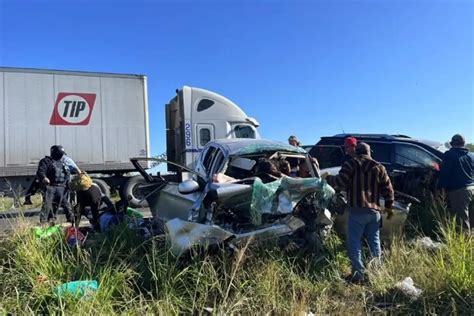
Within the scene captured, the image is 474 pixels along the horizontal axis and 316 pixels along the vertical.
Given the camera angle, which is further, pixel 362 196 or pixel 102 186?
pixel 102 186

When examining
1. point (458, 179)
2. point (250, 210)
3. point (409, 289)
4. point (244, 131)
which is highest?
point (244, 131)

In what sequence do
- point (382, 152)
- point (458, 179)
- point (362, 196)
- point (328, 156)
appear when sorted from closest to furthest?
1. point (362, 196)
2. point (458, 179)
3. point (382, 152)
4. point (328, 156)

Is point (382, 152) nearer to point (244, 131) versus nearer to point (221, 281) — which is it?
point (221, 281)

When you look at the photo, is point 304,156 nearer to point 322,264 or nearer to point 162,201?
point 322,264

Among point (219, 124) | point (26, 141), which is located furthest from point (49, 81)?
point (219, 124)

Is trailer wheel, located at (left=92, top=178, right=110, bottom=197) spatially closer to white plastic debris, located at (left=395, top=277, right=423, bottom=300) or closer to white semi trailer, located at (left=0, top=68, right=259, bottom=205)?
white semi trailer, located at (left=0, top=68, right=259, bottom=205)

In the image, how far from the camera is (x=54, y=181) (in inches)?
295

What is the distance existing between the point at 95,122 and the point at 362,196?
28.8 feet

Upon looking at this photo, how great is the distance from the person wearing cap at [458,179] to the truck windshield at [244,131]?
6.48m

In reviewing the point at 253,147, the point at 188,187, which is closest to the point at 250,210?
the point at 188,187

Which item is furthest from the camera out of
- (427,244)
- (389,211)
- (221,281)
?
(427,244)

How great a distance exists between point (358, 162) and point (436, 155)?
3427mm

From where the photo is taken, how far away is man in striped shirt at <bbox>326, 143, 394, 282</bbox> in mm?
4934

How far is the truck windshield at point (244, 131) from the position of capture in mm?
12570
